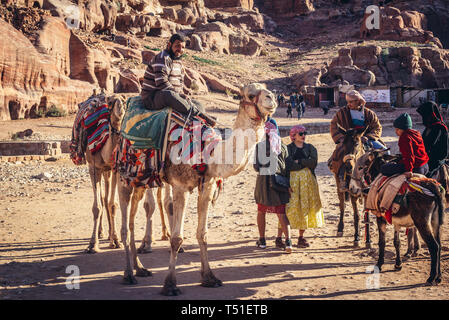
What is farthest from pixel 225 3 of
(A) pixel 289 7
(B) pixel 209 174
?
(B) pixel 209 174

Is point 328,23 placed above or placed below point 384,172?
above

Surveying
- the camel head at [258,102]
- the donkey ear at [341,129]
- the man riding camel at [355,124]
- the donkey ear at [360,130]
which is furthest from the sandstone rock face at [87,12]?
the camel head at [258,102]

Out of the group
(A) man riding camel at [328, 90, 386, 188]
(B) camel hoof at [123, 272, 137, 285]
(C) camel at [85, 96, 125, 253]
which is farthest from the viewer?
(A) man riding camel at [328, 90, 386, 188]

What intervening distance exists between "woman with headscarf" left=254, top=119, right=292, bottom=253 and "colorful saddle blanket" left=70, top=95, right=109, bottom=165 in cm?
270

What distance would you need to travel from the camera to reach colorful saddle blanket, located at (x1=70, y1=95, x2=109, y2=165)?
7938 mm

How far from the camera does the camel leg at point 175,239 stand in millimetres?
5531

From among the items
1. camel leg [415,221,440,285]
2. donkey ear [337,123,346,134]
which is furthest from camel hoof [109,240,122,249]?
camel leg [415,221,440,285]

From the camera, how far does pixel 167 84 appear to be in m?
5.98

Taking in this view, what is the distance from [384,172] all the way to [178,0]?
7951 cm

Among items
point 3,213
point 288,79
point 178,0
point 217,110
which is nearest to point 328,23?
point 178,0

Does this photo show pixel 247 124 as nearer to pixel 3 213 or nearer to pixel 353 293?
pixel 353 293

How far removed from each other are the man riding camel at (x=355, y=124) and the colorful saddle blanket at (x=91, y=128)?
13.4ft

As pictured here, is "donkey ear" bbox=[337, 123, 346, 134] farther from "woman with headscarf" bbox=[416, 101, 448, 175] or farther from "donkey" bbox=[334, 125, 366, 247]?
"woman with headscarf" bbox=[416, 101, 448, 175]
